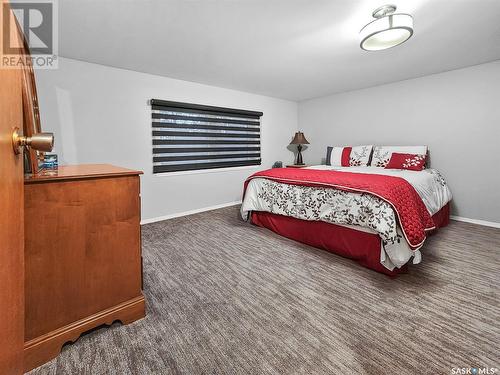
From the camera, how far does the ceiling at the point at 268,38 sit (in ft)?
5.91

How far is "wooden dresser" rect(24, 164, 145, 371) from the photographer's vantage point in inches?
43.4

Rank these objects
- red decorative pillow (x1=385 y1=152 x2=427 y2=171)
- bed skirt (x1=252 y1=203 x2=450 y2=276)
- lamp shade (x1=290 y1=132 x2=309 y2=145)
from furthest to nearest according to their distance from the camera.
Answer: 1. lamp shade (x1=290 y1=132 x2=309 y2=145)
2. red decorative pillow (x1=385 y1=152 x2=427 y2=171)
3. bed skirt (x1=252 y1=203 x2=450 y2=276)

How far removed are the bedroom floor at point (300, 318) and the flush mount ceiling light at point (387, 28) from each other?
1.99m

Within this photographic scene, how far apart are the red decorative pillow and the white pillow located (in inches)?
3.8

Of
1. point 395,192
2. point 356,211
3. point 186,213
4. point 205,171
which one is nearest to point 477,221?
point 395,192

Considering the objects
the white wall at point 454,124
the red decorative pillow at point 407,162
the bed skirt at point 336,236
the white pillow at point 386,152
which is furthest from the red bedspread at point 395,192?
the white wall at point 454,124

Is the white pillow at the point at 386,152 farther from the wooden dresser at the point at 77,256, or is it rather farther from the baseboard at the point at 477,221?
the wooden dresser at the point at 77,256

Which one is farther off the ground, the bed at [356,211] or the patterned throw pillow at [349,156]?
the patterned throw pillow at [349,156]

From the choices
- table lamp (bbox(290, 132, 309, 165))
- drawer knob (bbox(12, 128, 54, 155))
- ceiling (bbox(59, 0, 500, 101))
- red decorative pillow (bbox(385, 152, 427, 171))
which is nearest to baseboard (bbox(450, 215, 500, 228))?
red decorative pillow (bbox(385, 152, 427, 171))

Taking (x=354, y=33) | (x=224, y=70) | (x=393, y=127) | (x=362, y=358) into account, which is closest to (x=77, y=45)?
(x=224, y=70)

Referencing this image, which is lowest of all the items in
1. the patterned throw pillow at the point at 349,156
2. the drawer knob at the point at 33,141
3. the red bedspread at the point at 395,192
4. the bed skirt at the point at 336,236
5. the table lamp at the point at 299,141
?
the bed skirt at the point at 336,236

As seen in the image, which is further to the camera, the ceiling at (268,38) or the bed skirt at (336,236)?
the bed skirt at (336,236)

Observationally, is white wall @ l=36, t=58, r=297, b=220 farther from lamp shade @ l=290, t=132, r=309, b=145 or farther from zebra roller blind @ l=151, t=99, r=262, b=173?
lamp shade @ l=290, t=132, r=309, b=145

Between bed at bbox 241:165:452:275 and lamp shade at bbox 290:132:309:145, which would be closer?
bed at bbox 241:165:452:275
